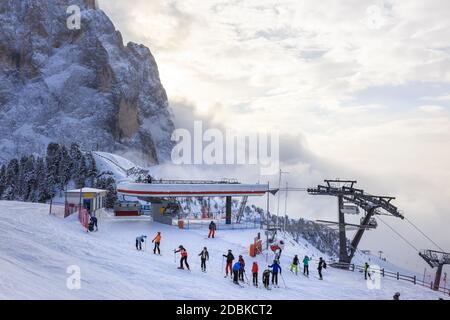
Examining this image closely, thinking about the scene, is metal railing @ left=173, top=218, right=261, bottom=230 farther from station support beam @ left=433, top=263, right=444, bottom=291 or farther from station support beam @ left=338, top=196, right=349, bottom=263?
station support beam @ left=433, top=263, right=444, bottom=291

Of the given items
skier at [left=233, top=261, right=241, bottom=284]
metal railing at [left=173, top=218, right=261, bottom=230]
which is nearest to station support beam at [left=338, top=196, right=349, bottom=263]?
metal railing at [left=173, top=218, right=261, bottom=230]

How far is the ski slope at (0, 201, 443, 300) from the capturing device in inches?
555

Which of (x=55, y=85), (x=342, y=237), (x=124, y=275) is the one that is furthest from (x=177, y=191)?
(x=55, y=85)

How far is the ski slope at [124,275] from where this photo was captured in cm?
1411

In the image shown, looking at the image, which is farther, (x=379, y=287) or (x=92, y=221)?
(x=92, y=221)

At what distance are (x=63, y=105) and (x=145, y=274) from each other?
562ft

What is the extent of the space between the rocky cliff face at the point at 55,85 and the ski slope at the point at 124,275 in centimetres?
14100

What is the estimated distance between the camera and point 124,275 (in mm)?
17547

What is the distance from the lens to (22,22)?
187 m

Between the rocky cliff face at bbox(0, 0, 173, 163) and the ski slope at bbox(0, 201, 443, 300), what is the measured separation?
141003 mm

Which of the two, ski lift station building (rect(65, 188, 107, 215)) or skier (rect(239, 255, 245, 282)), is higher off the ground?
ski lift station building (rect(65, 188, 107, 215))

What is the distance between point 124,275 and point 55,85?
6964 inches

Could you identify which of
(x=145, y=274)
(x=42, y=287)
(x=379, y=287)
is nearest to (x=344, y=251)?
(x=379, y=287)
